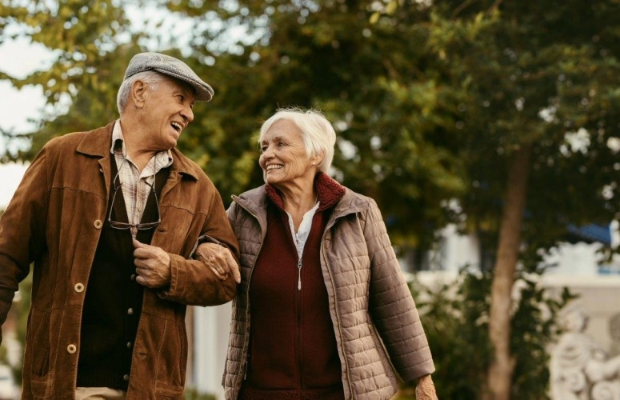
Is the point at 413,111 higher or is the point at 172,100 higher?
the point at 413,111

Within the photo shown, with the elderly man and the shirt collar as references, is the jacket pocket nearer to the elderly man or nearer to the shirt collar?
the elderly man

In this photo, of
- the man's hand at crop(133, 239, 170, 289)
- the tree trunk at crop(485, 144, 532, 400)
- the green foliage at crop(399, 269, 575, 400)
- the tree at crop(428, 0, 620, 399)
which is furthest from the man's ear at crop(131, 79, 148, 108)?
the green foliage at crop(399, 269, 575, 400)

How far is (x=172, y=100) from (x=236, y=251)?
2.13 feet

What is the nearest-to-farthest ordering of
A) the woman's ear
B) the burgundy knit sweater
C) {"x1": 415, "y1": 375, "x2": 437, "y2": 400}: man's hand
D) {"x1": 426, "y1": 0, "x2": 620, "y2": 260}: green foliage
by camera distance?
1. the burgundy knit sweater
2. {"x1": 415, "y1": 375, "x2": 437, "y2": 400}: man's hand
3. the woman's ear
4. {"x1": 426, "y1": 0, "x2": 620, "y2": 260}: green foliage

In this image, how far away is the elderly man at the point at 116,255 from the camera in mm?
3379

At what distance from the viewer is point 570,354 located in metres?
8.41

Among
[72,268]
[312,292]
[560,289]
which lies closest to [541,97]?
[560,289]

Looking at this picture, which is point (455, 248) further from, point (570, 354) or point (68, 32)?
point (68, 32)

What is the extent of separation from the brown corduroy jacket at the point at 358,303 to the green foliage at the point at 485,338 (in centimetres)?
490

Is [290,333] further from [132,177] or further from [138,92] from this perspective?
[138,92]

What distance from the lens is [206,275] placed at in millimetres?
3549

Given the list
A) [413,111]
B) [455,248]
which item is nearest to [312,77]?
[413,111]

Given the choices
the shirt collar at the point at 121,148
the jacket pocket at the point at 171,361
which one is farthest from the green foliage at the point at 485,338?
the shirt collar at the point at 121,148

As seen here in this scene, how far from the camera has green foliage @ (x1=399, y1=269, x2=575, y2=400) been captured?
8680 millimetres
